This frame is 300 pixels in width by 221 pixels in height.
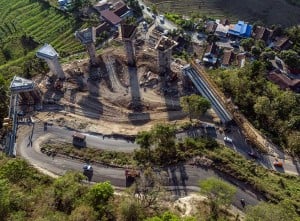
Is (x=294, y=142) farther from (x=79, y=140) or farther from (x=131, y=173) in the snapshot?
(x=79, y=140)

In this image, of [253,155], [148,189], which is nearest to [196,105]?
[253,155]

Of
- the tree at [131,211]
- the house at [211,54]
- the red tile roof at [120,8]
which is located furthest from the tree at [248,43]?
the tree at [131,211]

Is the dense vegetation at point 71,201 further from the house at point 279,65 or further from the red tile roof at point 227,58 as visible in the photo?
the house at point 279,65

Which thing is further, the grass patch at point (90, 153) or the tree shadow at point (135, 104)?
the tree shadow at point (135, 104)

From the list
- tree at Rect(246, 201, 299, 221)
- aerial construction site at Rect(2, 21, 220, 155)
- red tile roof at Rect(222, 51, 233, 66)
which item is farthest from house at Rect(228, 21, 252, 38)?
tree at Rect(246, 201, 299, 221)

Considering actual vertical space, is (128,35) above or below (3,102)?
above
